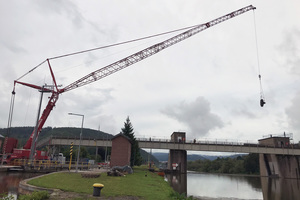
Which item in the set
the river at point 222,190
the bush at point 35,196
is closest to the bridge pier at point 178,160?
the river at point 222,190

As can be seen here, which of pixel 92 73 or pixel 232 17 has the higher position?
pixel 232 17

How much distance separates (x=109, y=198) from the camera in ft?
48.4

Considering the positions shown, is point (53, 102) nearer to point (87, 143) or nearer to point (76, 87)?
point (76, 87)

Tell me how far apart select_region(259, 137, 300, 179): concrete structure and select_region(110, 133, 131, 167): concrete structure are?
171ft

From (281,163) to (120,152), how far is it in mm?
56339

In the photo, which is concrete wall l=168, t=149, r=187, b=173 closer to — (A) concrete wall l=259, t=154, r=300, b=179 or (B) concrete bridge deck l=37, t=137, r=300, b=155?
(B) concrete bridge deck l=37, t=137, r=300, b=155

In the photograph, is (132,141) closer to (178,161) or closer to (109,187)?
(178,161)

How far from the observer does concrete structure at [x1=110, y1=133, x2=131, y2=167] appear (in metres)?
45.5

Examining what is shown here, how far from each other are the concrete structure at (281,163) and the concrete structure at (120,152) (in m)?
52.1

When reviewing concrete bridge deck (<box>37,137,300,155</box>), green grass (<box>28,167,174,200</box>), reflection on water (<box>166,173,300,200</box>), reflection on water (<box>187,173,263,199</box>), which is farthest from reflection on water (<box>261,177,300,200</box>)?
concrete bridge deck (<box>37,137,300,155</box>)

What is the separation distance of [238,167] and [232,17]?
8299cm

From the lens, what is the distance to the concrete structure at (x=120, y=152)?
45469mm

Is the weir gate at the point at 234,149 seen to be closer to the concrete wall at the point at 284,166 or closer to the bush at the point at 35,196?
the concrete wall at the point at 284,166

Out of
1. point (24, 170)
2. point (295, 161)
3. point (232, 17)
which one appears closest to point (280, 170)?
point (295, 161)
